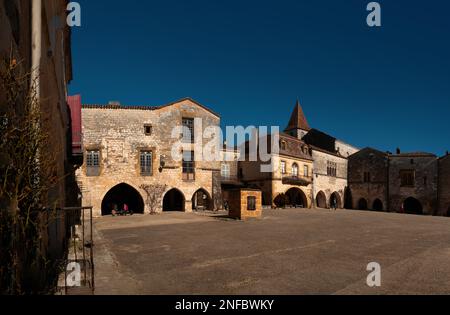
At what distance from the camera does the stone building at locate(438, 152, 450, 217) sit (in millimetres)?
33756

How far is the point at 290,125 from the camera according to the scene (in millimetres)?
52344

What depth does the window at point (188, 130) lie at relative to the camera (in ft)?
85.2

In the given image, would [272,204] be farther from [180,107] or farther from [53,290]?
[53,290]

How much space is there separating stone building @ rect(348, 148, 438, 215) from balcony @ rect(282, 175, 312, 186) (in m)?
9.60

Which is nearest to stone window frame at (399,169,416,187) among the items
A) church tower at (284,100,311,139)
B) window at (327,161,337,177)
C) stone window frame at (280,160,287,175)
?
window at (327,161,337,177)

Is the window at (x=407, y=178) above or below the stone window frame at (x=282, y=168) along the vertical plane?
below

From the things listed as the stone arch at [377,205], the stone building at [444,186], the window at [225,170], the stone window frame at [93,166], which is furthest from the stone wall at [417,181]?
the stone window frame at [93,166]

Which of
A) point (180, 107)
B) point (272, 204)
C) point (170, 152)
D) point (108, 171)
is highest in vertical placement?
point (180, 107)

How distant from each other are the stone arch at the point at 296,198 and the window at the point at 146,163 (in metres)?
16.9

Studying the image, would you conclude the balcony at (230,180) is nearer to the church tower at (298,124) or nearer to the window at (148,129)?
the window at (148,129)

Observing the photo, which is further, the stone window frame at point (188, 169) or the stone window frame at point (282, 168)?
the stone window frame at point (282, 168)

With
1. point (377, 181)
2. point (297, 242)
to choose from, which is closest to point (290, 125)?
point (377, 181)
